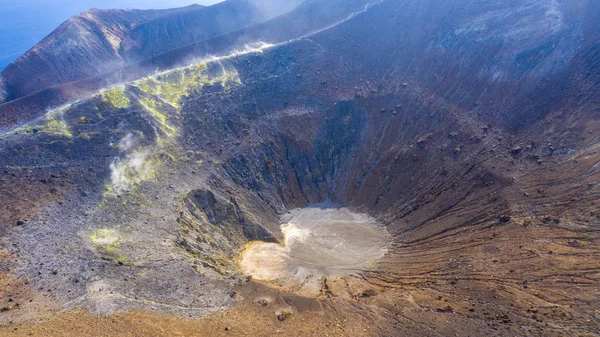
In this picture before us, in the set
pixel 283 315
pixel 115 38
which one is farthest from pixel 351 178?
pixel 115 38

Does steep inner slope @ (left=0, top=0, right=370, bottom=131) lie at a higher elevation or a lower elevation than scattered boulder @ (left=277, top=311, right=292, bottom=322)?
higher

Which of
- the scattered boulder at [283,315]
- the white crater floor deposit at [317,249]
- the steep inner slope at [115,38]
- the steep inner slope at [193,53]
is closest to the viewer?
the scattered boulder at [283,315]

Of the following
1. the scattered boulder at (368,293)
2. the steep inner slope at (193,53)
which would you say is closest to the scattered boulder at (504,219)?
the scattered boulder at (368,293)

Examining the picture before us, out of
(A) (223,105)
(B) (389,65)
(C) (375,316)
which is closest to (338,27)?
(B) (389,65)

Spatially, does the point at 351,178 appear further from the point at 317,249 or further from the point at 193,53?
the point at 193,53

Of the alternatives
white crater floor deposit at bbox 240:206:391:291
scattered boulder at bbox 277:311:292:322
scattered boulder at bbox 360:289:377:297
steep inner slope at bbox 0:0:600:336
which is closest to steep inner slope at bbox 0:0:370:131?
steep inner slope at bbox 0:0:600:336

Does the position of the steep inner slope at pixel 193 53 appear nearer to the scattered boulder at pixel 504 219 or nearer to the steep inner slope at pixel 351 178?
the steep inner slope at pixel 351 178

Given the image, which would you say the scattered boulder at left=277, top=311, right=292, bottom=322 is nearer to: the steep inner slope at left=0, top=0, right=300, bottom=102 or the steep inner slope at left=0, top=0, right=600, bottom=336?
the steep inner slope at left=0, top=0, right=600, bottom=336
